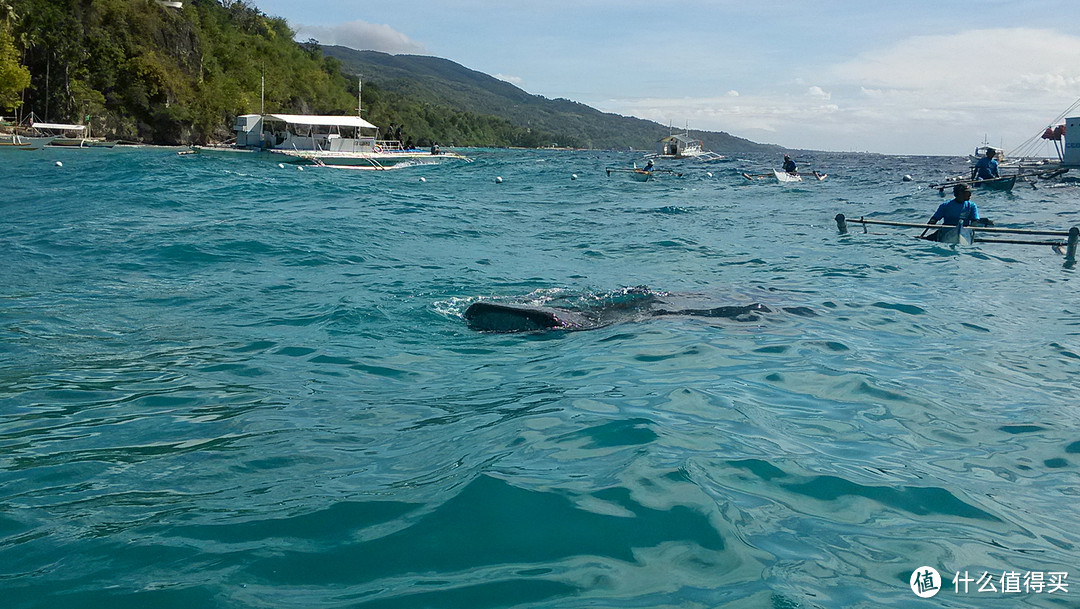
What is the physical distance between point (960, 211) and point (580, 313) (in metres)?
9.68

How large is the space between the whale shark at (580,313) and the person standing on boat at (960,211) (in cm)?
742

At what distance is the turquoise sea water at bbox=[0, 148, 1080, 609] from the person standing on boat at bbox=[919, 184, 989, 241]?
2091 mm

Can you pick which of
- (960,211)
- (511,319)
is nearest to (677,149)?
(960,211)

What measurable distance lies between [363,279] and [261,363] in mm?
4644

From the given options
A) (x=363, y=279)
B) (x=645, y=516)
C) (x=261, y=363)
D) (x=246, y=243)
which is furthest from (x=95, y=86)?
(x=645, y=516)

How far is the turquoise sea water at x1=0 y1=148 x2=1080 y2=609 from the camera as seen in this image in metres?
3.23

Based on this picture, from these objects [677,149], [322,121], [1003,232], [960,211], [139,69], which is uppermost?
[139,69]

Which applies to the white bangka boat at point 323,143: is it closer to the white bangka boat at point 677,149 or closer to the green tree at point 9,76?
the green tree at point 9,76

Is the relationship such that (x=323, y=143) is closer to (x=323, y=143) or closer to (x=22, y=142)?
(x=323, y=143)

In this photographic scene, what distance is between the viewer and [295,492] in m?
4.01

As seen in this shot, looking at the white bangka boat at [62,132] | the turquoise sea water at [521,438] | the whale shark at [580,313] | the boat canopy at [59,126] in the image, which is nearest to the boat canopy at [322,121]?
the white bangka boat at [62,132]

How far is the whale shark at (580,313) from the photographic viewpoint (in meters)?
8.03

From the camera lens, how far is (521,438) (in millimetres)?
4820

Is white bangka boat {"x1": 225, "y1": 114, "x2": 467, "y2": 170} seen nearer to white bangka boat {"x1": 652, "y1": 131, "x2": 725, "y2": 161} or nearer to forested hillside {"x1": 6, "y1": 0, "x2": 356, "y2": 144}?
forested hillside {"x1": 6, "y1": 0, "x2": 356, "y2": 144}
